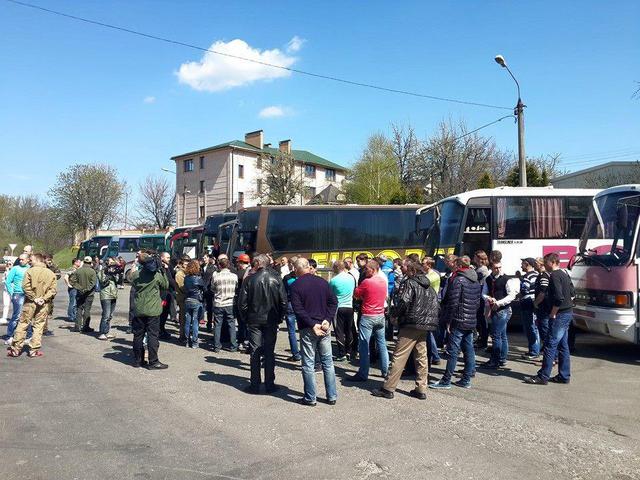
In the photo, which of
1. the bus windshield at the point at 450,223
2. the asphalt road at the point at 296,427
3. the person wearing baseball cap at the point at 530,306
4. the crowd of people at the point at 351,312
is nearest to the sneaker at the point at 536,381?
the crowd of people at the point at 351,312

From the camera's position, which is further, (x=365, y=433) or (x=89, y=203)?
(x=89, y=203)

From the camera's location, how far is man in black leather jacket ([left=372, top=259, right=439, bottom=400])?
6.82 meters

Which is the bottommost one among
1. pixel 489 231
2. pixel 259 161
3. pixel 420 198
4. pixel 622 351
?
pixel 622 351

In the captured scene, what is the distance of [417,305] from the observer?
6820 mm

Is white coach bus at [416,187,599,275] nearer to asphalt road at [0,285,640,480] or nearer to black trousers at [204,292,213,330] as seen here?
asphalt road at [0,285,640,480]

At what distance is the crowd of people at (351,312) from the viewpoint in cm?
683

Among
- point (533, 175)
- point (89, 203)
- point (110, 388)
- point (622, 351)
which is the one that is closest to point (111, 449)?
point (110, 388)

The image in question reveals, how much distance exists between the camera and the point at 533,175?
121ft

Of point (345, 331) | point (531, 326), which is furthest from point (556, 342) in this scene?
point (345, 331)

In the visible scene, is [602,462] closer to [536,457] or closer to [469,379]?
[536,457]

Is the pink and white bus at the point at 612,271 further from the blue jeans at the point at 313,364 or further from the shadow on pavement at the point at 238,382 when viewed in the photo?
the shadow on pavement at the point at 238,382

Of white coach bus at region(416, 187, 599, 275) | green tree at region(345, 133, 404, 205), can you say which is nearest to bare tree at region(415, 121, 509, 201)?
green tree at region(345, 133, 404, 205)

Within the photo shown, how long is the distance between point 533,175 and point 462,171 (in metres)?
5.88

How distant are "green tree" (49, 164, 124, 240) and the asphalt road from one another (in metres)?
52.2
